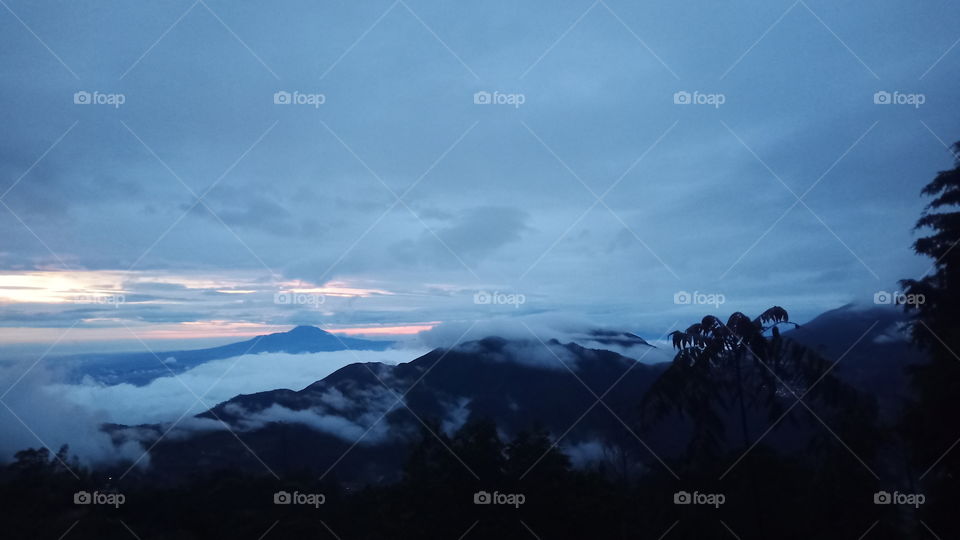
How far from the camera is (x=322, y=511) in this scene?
734 cm

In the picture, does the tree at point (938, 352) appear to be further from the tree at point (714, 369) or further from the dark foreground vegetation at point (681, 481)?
the tree at point (714, 369)

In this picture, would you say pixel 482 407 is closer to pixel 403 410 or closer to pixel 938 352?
pixel 403 410

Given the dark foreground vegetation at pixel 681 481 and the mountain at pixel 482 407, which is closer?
the dark foreground vegetation at pixel 681 481

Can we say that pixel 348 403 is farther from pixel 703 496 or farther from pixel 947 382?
pixel 947 382

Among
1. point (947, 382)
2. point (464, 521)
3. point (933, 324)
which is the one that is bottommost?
point (464, 521)

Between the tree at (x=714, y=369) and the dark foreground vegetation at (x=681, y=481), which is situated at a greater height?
the tree at (x=714, y=369)

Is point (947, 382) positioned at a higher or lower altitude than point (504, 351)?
lower

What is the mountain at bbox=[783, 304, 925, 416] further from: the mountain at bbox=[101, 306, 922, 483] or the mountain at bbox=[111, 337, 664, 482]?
the mountain at bbox=[111, 337, 664, 482]

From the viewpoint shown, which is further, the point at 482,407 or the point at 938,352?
the point at 482,407

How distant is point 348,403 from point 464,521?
12.0ft

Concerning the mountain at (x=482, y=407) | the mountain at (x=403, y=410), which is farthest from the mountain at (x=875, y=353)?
the mountain at (x=403, y=410)

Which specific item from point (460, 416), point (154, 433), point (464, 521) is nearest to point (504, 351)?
point (460, 416)

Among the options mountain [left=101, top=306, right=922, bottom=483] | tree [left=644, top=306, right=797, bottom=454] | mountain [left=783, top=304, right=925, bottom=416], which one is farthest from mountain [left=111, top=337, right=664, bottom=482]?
mountain [left=783, top=304, right=925, bottom=416]

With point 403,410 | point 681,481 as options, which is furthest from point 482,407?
point 681,481
